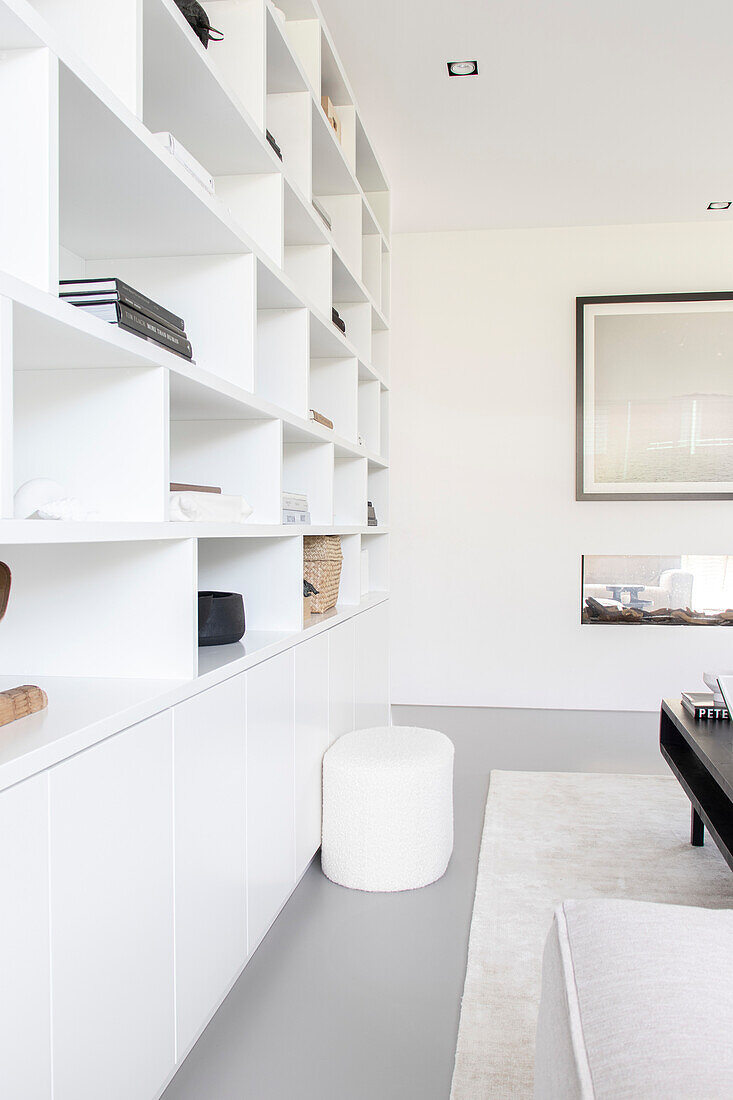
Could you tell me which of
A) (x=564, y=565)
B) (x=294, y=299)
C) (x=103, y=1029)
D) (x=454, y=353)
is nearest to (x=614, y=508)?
(x=564, y=565)

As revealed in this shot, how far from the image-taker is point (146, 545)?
64.7 inches

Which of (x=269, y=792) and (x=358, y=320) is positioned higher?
(x=358, y=320)

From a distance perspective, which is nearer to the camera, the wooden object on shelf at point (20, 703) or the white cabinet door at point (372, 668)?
the wooden object on shelf at point (20, 703)

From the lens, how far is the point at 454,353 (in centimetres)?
519

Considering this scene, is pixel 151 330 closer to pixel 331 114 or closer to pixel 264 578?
pixel 264 578

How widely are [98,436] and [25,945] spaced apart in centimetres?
86

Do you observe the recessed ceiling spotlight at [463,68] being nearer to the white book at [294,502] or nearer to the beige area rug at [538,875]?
the white book at [294,502]

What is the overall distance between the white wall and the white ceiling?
277 millimetres

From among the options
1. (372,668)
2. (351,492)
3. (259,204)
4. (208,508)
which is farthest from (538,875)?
(259,204)

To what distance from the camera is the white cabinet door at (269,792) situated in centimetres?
192

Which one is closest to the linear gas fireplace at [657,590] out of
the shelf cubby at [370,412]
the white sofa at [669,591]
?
the white sofa at [669,591]

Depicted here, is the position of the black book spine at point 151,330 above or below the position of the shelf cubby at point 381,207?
below

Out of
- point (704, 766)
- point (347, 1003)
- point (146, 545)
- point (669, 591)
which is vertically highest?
point (146, 545)

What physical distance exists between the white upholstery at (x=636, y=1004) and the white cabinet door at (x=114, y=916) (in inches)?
24.4
